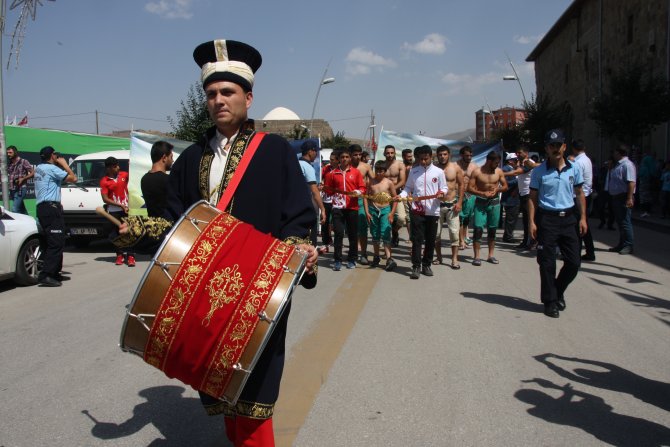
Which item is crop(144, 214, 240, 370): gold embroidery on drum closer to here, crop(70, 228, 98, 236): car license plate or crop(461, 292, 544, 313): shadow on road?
crop(461, 292, 544, 313): shadow on road

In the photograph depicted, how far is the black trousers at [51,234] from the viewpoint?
7.86 metres

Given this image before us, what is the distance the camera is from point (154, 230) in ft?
7.98

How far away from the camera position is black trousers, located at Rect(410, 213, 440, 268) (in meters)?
8.38

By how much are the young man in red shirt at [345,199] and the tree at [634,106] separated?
48.0ft

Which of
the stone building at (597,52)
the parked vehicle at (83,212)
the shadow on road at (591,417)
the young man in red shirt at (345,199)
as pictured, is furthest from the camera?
the stone building at (597,52)

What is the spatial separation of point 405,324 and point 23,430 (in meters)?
3.50

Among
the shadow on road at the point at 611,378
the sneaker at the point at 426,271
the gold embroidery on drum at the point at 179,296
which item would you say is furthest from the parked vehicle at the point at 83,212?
the gold embroidery on drum at the point at 179,296

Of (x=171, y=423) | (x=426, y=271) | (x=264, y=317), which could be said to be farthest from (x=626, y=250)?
(x=264, y=317)

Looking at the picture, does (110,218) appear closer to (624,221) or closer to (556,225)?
(556,225)

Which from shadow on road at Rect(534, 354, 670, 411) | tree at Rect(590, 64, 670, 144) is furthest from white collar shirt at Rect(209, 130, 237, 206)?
tree at Rect(590, 64, 670, 144)

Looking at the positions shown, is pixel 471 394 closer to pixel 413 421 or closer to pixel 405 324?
pixel 413 421

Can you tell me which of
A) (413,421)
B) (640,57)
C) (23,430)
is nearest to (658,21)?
(640,57)

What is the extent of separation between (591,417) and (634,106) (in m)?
18.9

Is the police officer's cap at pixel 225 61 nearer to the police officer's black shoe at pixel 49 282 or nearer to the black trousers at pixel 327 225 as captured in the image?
the police officer's black shoe at pixel 49 282
